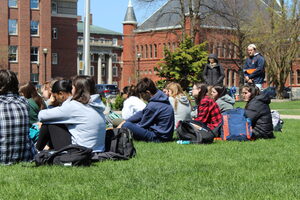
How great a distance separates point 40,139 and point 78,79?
1.08 metres

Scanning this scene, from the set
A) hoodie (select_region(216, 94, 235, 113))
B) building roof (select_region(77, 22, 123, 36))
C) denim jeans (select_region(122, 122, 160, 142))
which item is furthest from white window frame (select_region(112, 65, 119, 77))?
denim jeans (select_region(122, 122, 160, 142))

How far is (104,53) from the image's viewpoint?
11425 cm

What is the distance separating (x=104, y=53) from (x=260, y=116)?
102736 mm

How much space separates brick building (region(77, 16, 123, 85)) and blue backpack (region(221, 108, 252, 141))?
98994 millimetres

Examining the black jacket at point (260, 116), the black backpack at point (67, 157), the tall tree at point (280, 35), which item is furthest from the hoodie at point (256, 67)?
the tall tree at point (280, 35)

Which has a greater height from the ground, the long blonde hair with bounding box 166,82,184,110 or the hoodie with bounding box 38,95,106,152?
the long blonde hair with bounding box 166,82,184,110

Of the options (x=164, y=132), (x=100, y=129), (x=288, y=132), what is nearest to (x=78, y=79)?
(x=100, y=129)

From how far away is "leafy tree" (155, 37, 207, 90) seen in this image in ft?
125

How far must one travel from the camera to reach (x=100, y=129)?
8.70m

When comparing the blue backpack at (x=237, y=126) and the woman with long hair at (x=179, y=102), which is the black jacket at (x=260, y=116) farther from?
the woman with long hair at (x=179, y=102)

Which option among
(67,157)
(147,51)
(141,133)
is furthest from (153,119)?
(147,51)

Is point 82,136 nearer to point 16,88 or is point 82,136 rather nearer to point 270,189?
point 16,88

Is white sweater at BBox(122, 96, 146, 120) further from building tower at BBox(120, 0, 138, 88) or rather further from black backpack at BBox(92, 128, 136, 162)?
building tower at BBox(120, 0, 138, 88)

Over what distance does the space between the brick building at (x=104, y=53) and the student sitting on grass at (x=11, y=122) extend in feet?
336
